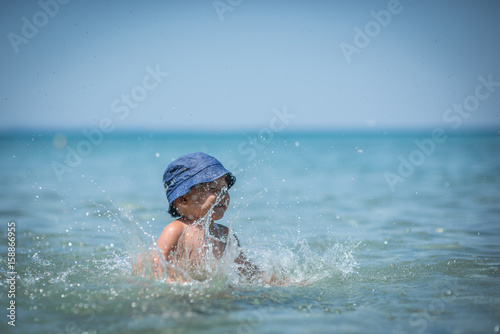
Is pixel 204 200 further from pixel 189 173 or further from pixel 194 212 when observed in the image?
pixel 189 173

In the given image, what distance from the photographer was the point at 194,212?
3.75 m

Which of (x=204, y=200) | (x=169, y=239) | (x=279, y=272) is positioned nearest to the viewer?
(x=169, y=239)

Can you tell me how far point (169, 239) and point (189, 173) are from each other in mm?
531

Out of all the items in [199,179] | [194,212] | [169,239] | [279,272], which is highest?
[199,179]

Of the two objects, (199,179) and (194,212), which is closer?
(199,179)

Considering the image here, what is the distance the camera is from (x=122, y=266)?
4164 mm

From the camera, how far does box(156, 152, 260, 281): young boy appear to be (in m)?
3.62

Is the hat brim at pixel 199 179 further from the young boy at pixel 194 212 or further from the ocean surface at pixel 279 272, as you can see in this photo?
the ocean surface at pixel 279 272

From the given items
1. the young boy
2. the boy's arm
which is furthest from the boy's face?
the boy's arm

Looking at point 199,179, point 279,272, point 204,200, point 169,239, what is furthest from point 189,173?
point 279,272

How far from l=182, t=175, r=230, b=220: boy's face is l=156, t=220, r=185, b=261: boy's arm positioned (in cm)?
17

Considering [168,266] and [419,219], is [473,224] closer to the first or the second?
[419,219]

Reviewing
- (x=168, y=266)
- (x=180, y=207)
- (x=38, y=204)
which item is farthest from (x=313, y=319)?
(x=38, y=204)

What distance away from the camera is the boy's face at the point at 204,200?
3.71m
